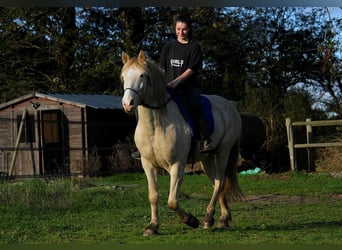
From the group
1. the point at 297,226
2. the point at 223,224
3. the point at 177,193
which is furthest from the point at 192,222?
the point at 297,226

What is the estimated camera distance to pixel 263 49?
28031 mm

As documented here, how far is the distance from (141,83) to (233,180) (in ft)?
→ 7.63

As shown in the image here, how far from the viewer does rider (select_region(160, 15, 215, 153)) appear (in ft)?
24.2

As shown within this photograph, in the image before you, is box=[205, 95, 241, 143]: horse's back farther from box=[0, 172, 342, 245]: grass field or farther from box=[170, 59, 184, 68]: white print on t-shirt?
box=[0, 172, 342, 245]: grass field

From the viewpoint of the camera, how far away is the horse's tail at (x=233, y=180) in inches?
327

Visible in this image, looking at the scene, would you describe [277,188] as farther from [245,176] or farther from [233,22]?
[233,22]

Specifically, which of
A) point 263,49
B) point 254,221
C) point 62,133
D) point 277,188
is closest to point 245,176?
point 277,188

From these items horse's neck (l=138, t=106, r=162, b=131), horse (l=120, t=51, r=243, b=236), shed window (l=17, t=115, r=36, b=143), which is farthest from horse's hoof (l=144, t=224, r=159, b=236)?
shed window (l=17, t=115, r=36, b=143)

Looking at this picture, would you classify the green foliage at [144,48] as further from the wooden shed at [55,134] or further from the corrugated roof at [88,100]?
the wooden shed at [55,134]

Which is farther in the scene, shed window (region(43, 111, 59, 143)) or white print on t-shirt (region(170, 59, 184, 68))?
shed window (region(43, 111, 59, 143))

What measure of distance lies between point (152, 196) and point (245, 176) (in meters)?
10.1

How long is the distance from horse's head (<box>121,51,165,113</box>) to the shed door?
1375 centimetres

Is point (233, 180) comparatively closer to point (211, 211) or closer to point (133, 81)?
point (211, 211)

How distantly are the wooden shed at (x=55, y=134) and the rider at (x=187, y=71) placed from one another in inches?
504
